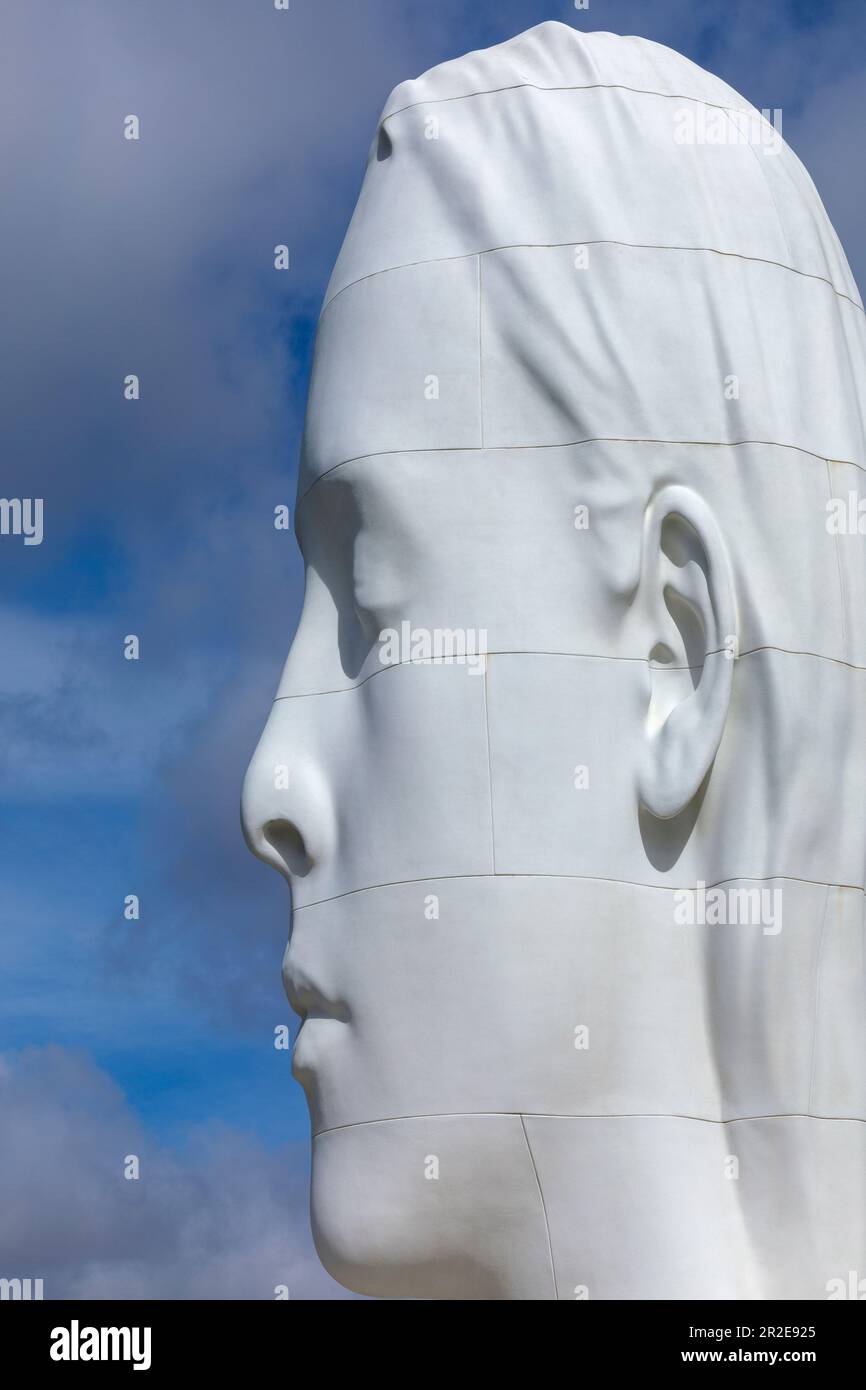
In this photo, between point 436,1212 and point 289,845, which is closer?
point 436,1212

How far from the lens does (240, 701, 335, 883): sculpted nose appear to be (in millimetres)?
6270

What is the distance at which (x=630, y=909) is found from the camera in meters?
5.91

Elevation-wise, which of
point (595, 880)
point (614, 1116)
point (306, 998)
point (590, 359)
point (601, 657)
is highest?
point (590, 359)

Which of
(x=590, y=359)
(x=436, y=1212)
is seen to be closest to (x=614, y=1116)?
(x=436, y=1212)

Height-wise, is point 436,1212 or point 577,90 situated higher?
point 577,90

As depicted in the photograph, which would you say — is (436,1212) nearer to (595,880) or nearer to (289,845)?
(595,880)

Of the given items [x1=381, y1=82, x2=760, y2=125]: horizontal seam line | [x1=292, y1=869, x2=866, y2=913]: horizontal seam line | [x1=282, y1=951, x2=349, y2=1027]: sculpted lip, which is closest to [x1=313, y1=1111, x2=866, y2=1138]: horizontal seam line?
[x1=282, y1=951, x2=349, y2=1027]: sculpted lip

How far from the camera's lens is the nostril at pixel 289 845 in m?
6.32

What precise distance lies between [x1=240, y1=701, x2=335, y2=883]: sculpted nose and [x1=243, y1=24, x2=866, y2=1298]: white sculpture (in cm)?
1

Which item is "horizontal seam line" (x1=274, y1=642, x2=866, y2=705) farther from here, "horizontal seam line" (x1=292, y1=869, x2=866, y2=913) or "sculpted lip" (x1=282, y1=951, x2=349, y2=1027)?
"sculpted lip" (x1=282, y1=951, x2=349, y2=1027)

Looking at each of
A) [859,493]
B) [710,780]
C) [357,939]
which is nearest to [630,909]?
[710,780]

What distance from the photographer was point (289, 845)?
6.37 meters

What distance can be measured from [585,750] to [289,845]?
1130 mm

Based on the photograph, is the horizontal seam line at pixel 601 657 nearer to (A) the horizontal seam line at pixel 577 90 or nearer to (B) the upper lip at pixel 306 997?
(B) the upper lip at pixel 306 997
